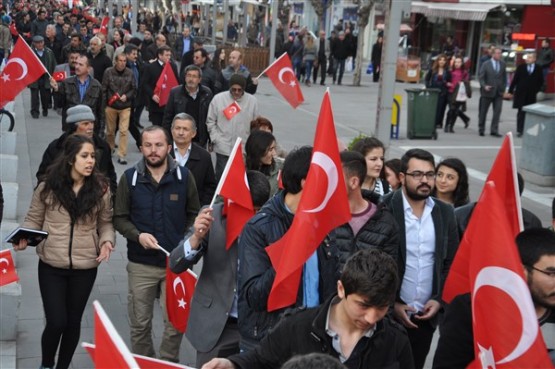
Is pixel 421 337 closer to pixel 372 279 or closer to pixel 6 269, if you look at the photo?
pixel 372 279

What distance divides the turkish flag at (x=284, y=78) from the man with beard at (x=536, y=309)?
9.02m

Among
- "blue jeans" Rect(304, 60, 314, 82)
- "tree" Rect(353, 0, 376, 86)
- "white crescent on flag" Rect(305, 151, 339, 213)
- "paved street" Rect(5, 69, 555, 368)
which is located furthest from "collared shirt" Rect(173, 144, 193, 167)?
"blue jeans" Rect(304, 60, 314, 82)

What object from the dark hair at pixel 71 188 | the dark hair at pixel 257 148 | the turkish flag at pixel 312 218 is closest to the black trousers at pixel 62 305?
the dark hair at pixel 71 188

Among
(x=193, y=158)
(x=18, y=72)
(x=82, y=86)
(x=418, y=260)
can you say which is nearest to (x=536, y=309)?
(x=418, y=260)

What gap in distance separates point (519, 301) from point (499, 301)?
0.30ft

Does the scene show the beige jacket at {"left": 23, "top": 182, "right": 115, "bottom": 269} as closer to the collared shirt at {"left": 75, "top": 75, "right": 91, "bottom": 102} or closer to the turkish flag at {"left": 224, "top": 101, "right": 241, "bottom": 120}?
the turkish flag at {"left": 224, "top": 101, "right": 241, "bottom": 120}

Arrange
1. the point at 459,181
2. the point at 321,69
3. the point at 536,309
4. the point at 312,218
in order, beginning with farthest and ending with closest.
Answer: the point at 321,69 → the point at 459,181 → the point at 312,218 → the point at 536,309

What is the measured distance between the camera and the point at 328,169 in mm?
4273

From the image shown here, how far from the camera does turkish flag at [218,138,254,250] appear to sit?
5.00 meters

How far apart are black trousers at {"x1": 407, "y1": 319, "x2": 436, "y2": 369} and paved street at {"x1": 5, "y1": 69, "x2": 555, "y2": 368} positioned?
6.52 feet

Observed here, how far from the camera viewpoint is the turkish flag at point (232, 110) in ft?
31.9

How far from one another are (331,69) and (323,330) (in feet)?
99.4

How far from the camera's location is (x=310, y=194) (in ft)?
13.6

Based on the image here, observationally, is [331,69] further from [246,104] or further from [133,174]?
[133,174]
